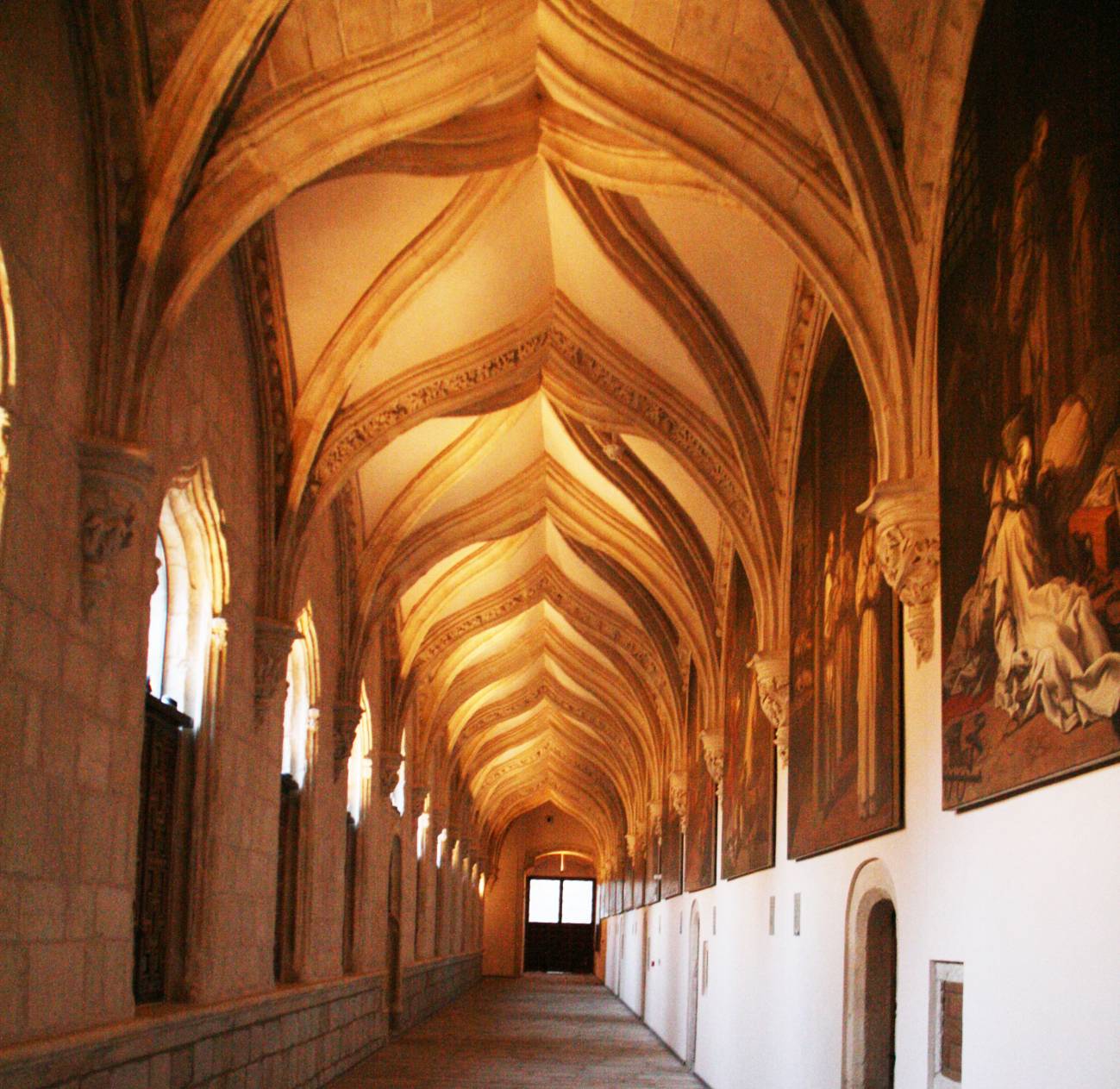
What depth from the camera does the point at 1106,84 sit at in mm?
4680

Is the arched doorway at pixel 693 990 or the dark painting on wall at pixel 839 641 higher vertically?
the dark painting on wall at pixel 839 641

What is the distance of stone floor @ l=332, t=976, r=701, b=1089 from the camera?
566 inches

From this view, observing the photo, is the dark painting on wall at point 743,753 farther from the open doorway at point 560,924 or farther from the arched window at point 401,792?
the open doorway at point 560,924

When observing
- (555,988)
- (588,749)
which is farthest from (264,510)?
(555,988)

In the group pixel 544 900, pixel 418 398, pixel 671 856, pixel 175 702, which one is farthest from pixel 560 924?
pixel 175 702

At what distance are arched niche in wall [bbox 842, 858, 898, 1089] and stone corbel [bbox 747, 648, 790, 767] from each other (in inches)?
103

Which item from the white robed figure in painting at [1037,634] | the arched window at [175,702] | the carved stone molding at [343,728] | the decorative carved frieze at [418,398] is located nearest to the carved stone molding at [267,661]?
the arched window at [175,702]

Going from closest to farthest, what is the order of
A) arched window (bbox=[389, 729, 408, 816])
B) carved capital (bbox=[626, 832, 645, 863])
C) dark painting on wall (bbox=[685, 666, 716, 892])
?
1. dark painting on wall (bbox=[685, 666, 716, 892])
2. arched window (bbox=[389, 729, 408, 816])
3. carved capital (bbox=[626, 832, 645, 863])

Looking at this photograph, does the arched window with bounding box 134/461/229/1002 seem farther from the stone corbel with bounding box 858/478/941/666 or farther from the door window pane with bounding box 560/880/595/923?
the door window pane with bounding box 560/880/595/923

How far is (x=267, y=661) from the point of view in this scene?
11336 mm

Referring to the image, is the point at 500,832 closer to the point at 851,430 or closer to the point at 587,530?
the point at 587,530

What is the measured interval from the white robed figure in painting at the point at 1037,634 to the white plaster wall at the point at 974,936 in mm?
255

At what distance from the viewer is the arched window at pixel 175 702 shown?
930cm

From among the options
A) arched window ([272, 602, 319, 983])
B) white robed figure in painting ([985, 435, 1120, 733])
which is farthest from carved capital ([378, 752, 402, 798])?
white robed figure in painting ([985, 435, 1120, 733])
